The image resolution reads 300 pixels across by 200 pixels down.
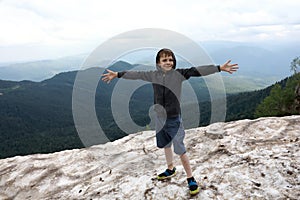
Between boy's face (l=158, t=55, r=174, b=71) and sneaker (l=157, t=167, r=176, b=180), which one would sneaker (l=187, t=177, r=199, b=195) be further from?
boy's face (l=158, t=55, r=174, b=71)

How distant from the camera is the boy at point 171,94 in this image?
18.5 ft

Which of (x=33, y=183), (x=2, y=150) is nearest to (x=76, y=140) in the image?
(x=2, y=150)

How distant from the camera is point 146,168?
7.74 metres

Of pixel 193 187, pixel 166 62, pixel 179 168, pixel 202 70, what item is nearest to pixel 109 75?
pixel 166 62

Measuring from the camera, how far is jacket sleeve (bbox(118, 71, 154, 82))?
5988 millimetres

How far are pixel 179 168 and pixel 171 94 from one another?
99.2 inches

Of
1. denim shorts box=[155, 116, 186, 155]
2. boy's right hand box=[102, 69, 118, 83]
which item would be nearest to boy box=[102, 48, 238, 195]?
denim shorts box=[155, 116, 186, 155]

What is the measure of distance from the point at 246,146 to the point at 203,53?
3755 mm

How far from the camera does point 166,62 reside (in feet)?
18.6

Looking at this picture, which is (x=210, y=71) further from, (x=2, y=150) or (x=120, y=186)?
(x=2, y=150)

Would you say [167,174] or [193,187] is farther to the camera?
[167,174]

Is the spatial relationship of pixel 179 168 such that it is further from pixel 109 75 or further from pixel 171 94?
pixel 109 75

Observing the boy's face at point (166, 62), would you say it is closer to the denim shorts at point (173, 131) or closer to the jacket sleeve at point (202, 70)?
the jacket sleeve at point (202, 70)

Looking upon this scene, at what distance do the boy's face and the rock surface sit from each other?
296 cm
